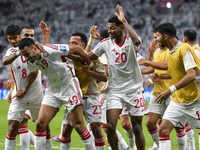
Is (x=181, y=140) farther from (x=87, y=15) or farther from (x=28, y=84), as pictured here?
(x=87, y=15)

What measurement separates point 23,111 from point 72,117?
1038 millimetres

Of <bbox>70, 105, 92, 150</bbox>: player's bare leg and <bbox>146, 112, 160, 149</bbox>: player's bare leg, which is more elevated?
<bbox>70, 105, 92, 150</bbox>: player's bare leg

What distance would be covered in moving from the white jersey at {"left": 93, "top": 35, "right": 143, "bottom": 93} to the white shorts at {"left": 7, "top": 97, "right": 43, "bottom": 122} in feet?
4.41

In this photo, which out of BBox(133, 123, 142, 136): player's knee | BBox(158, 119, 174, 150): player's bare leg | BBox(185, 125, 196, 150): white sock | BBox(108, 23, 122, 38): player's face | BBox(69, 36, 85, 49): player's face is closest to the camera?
BBox(158, 119, 174, 150): player's bare leg

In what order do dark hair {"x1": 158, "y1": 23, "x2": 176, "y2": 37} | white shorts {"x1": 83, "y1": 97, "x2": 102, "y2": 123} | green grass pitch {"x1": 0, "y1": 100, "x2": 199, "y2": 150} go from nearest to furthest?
dark hair {"x1": 158, "y1": 23, "x2": 176, "y2": 37} < white shorts {"x1": 83, "y1": 97, "x2": 102, "y2": 123} < green grass pitch {"x1": 0, "y1": 100, "x2": 199, "y2": 150}

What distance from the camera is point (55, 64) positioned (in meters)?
4.89

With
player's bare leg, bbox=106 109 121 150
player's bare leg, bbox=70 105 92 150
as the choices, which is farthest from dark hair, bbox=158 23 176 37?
player's bare leg, bbox=70 105 92 150

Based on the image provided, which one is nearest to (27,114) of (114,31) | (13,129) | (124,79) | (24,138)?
(24,138)

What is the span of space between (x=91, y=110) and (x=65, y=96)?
25.4 inches

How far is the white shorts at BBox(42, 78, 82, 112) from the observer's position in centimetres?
496

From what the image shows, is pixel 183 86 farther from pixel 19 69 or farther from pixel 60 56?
pixel 19 69

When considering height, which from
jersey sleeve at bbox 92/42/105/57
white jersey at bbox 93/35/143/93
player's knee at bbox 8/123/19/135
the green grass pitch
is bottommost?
the green grass pitch

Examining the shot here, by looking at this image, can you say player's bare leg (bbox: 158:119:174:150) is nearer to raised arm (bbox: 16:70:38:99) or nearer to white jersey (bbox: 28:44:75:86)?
white jersey (bbox: 28:44:75:86)

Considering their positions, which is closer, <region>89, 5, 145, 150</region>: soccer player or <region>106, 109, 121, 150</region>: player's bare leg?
<region>106, 109, 121, 150</region>: player's bare leg
